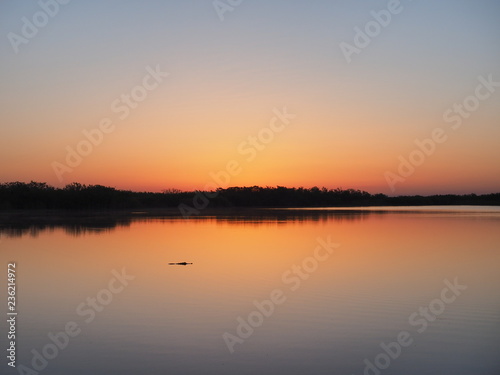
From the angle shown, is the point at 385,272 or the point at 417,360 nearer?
the point at 417,360

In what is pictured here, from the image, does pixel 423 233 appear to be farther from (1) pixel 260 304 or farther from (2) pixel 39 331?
(2) pixel 39 331

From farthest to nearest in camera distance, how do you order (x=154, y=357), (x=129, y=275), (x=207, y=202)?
(x=207, y=202) < (x=129, y=275) < (x=154, y=357)

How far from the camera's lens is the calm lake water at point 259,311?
5.06 metres

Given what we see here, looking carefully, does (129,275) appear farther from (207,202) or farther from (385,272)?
(207,202)

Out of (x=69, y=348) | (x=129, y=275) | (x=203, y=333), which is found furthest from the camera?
(x=129, y=275)

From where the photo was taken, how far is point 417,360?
5.14 m

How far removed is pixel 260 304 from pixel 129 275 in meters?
3.62

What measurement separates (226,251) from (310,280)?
189 inches

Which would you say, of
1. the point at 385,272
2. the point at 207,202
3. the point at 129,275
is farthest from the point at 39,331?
the point at 207,202

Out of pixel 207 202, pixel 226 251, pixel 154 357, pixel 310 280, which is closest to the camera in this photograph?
pixel 154 357

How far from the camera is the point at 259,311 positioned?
7039 mm

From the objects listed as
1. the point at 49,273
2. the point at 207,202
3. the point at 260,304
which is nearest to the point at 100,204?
the point at 207,202

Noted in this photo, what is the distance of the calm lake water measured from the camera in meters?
5.06

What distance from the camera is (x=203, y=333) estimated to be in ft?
19.5
